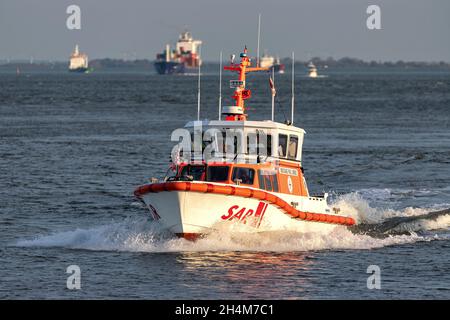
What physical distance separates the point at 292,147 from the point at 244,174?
2.69 metres

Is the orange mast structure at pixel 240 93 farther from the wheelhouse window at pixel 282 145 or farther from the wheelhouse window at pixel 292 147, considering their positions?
the wheelhouse window at pixel 292 147

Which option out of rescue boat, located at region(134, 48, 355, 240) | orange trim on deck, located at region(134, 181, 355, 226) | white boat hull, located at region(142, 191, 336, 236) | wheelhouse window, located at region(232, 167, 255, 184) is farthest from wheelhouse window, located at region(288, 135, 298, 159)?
white boat hull, located at region(142, 191, 336, 236)

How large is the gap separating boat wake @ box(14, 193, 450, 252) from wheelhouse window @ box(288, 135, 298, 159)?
8.04ft

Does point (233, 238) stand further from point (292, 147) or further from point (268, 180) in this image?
point (292, 147)

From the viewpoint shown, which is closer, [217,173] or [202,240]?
[202,240]

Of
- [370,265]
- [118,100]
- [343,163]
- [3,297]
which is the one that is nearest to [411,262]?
[370,265]

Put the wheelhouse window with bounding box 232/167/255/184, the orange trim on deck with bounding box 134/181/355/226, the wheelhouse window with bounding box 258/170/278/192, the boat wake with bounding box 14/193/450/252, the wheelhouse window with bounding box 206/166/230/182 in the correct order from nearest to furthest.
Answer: the orange trim on deck with bounding box 134/181/355/226
the boat wake with bounding box 14/193/450/252
the wheelhouse window with bounding box 206/166/230/182
the wheelhouse window with bounding box 232/167/255/184
the wheelhouse window with bounding box 258/170/278/192

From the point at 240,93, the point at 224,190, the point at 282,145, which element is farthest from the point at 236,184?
the point at 240,93

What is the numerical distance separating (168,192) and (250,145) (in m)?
3.56

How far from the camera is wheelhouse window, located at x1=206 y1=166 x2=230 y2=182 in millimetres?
29609

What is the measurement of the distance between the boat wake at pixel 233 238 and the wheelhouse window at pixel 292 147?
245cm

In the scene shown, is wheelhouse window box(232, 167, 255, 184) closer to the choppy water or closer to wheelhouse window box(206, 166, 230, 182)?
wheelhouse window box(206, 166, 230, 182)

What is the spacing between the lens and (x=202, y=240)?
29.1 meters

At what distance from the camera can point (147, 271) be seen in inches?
1061
